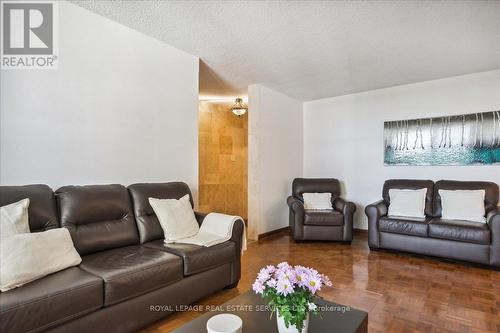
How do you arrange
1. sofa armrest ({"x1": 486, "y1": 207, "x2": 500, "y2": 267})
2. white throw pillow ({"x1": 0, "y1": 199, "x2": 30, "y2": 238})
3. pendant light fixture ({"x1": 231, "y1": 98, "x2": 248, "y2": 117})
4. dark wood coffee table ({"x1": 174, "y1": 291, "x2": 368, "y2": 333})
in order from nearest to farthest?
dark wood coffee table ({"x1": 174, "y1": 291, "x2": 368, "y2": 333}) → white throw pillow ({"x1": 0, "y1": 199, "x2": 30, "y2": 238}) → sofa armrest ({"x1": 486, "y1": 207, "x2": 500, "y2": 267}) → pendant light fixture ({"x1": 231, "y1": 98, "x2": 248, "y2": 117})

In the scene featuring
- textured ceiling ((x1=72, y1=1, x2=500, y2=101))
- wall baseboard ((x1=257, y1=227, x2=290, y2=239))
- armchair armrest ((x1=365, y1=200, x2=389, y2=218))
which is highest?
textured ceiling ((x1=72, y1=1, x2=500, y2=101))

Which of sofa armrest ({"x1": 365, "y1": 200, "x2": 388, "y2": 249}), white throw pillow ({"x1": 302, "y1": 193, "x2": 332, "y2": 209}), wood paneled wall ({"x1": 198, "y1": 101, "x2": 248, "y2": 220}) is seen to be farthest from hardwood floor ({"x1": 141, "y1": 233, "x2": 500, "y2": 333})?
wood paneled wall ({"x1": 198, "y1": 101, "x2": 248, "y2": 220})

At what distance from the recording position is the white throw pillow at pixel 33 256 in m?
1.40

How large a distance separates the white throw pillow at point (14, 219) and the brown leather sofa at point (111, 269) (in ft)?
0.32

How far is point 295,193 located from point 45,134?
11.6 ft

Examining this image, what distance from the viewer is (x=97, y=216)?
2.13 metres

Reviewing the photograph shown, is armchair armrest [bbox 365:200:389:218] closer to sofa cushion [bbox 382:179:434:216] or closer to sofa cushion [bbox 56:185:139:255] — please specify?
sofa cushion [bbox 382:179:434:216]

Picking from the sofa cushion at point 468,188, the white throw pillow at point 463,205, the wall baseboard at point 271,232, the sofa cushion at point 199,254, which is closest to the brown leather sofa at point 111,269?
the sofa cushion at point 199,254

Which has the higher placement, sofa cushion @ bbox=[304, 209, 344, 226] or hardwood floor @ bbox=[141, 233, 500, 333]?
sofa cushion @ bbox=[304, 209, 344, 226]

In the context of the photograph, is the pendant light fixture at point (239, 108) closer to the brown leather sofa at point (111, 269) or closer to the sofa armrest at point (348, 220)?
the sofa armrest at point (348, 220)

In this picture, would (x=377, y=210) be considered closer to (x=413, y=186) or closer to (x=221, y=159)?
(x=413, y=186)

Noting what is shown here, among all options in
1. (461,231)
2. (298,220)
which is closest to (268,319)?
(298,220)

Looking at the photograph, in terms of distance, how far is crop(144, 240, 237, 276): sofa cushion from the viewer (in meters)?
2.04

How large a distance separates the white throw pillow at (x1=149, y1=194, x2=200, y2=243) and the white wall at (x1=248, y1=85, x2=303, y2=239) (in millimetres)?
1848
